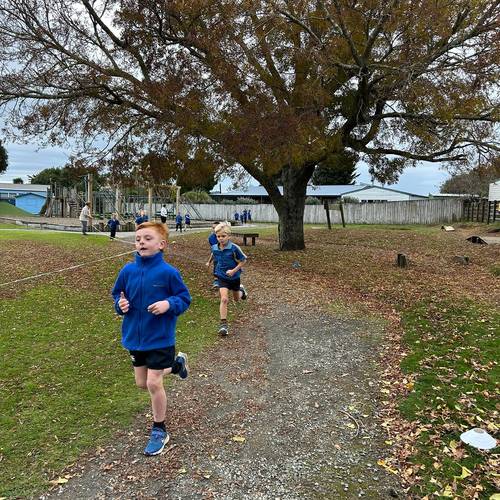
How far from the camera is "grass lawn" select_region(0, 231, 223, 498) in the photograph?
3996 mm

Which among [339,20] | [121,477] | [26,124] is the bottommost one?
[121,477]

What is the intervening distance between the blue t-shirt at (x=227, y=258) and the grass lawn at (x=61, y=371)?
95 cm

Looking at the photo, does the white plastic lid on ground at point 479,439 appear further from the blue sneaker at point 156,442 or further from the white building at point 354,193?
the white building at point 354,193

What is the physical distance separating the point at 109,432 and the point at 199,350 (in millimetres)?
2380

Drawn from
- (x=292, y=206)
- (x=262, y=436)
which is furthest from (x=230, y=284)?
(x=292, y=206)

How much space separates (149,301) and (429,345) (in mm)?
4362

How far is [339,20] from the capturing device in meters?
10.5

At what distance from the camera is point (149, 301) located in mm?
3900

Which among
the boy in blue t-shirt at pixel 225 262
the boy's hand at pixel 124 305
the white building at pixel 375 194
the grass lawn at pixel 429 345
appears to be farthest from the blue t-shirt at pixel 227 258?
the white building at pixel 375 194

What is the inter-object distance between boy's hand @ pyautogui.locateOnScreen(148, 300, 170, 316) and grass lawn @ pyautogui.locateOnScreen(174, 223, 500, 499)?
79.7 inches

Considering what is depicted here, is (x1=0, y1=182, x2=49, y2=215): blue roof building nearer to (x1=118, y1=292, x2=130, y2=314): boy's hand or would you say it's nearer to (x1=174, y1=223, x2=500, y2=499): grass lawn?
(x1=174, y1=223, x2=500, y2=499): grass lawn

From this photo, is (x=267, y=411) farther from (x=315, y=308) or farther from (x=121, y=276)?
(x=315, y=308)

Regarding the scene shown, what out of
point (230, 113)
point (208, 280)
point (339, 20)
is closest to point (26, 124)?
point (230, 113)

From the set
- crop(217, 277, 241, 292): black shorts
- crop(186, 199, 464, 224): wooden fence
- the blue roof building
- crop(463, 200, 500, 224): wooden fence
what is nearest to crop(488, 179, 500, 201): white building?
crop(463, 200, 500, 224): wooden fence
